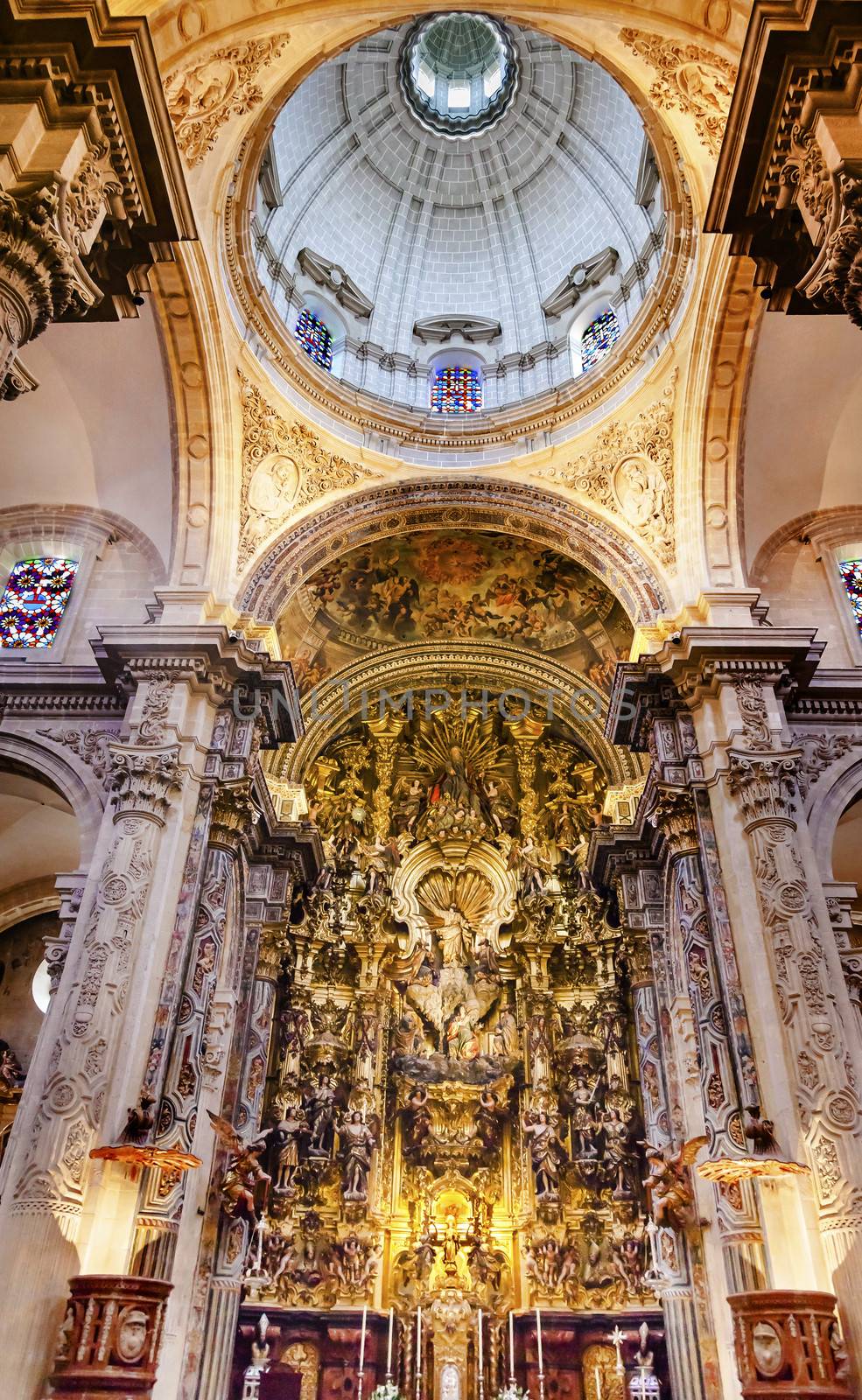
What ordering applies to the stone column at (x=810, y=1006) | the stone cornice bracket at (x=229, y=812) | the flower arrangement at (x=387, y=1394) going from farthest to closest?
1. the stone cornice bracket at (x=229, y=812)
2. the flower arrangement at (x=387, y=1394)
3. the stone column at (x=810, y=1006)

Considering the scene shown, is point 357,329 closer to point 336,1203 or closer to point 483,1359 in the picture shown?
point 336,1203

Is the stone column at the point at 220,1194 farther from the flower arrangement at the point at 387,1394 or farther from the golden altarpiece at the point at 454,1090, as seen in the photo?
the flower arrangement at the point at 387,1394

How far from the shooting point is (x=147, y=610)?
1464 centimetres

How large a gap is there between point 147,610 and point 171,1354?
30.3 ft

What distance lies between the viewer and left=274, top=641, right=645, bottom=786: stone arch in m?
18.9

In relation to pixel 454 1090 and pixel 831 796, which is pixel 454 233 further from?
pixel 454 1090

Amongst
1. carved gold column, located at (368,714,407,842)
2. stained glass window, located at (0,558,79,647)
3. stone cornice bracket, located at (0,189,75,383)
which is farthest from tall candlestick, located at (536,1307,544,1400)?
stone cornice bracket, located at (0,189,75,383)

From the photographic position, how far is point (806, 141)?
719 centimetres

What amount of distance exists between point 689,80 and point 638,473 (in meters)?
5.71

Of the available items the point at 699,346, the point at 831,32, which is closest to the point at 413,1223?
the point at 699,346

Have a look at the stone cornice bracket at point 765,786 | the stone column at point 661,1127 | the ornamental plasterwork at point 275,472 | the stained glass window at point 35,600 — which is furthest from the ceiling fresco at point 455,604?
the stone cornice bracket at point 765,786

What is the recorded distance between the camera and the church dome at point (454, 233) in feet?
59.7

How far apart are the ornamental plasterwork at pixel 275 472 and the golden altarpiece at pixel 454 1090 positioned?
490cm

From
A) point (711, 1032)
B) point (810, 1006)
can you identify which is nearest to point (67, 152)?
point (810, 1006)
